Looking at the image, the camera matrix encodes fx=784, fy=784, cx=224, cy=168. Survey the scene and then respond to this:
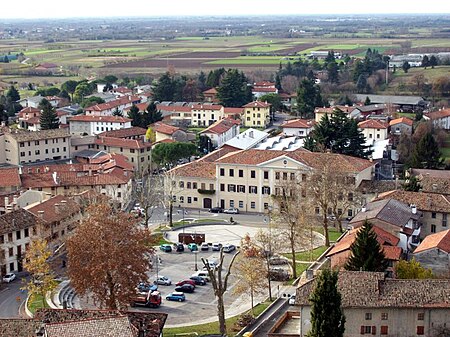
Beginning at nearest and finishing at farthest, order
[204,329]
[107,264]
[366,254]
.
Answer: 1. [107,264]
2. [204,329]
3. [366,254]

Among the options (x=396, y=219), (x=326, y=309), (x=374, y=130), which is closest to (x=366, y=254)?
(x=396, y=219)

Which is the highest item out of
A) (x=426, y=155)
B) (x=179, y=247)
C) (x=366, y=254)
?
(x=366, y=254)

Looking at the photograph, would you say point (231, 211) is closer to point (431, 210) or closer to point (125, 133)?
point (431, 210)

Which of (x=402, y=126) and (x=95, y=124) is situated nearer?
(x=402, y=126)

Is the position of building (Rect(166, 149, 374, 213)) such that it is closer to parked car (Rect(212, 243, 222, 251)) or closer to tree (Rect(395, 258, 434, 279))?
parked car (Rect(212, 243, 222, 251))

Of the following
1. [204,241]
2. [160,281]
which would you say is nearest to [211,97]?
[204,241]

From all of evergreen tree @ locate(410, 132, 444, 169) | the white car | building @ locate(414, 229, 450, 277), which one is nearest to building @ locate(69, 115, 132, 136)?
evergreen tree @ locate(410, 132, 444, 169)

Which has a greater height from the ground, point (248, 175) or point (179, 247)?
point (248, 175)

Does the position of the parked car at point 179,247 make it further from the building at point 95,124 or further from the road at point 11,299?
the building at point 95,124
